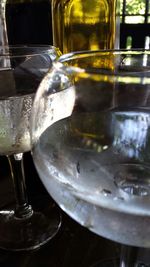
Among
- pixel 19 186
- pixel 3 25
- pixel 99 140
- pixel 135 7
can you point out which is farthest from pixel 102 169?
pixel 135 7

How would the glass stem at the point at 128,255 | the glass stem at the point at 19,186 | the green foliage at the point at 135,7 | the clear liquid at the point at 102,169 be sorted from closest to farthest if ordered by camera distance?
the clear liquid at the point at 102,169 < the glass stem at the point at 128,255 < the glass stem at the point at 19,186 < the green foliage at the point at 135,7

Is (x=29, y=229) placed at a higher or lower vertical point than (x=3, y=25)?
lower

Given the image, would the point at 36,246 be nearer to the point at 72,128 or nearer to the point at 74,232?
the point at 74,232

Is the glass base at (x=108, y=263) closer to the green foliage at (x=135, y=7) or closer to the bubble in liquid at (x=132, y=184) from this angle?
the bubble in liquid at (x=132, y=184)

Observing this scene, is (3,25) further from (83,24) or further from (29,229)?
(29,229)

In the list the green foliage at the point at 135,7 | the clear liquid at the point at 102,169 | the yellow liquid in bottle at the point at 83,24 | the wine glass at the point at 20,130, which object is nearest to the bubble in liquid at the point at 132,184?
the clear liquid at the point at 102,169

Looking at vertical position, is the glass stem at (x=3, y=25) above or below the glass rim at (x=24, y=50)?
above

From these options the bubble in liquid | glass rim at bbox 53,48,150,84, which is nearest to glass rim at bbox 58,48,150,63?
glass rim at bbox 53,48,150,84
